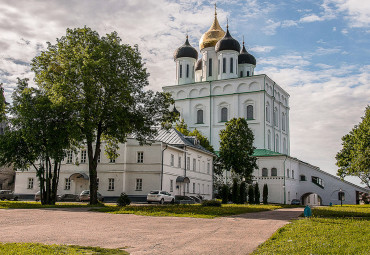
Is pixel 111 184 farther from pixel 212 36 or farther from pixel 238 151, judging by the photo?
pixel 212 36

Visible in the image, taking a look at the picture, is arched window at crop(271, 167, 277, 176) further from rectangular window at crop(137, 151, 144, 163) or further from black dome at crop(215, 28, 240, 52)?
rectangular window at crop(137, 151, 144, 163)

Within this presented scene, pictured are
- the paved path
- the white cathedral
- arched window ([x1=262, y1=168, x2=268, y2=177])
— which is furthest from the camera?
the white cathedral

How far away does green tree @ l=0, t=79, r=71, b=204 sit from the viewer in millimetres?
30031

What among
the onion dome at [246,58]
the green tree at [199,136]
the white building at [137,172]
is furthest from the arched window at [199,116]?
the white building at [137,172]

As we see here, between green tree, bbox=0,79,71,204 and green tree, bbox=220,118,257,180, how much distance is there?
26.1m

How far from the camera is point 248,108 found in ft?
233

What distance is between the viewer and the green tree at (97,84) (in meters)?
29.0

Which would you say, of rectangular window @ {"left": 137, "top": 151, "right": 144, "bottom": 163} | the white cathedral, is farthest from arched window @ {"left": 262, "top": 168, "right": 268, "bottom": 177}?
rectangular window @ {"left": 137, "top": 151, "right": 144, "bottom": 163}

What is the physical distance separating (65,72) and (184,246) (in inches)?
843

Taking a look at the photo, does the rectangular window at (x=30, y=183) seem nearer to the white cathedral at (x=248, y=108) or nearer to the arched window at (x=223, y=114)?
the white cathedral at (x=248, y=108)

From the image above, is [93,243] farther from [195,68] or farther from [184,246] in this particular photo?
[195,68]

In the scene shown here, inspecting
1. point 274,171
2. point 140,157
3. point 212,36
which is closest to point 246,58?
point 212,36

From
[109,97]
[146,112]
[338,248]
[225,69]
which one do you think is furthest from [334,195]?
[338,248]

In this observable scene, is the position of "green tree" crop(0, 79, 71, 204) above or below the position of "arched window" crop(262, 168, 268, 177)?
above
